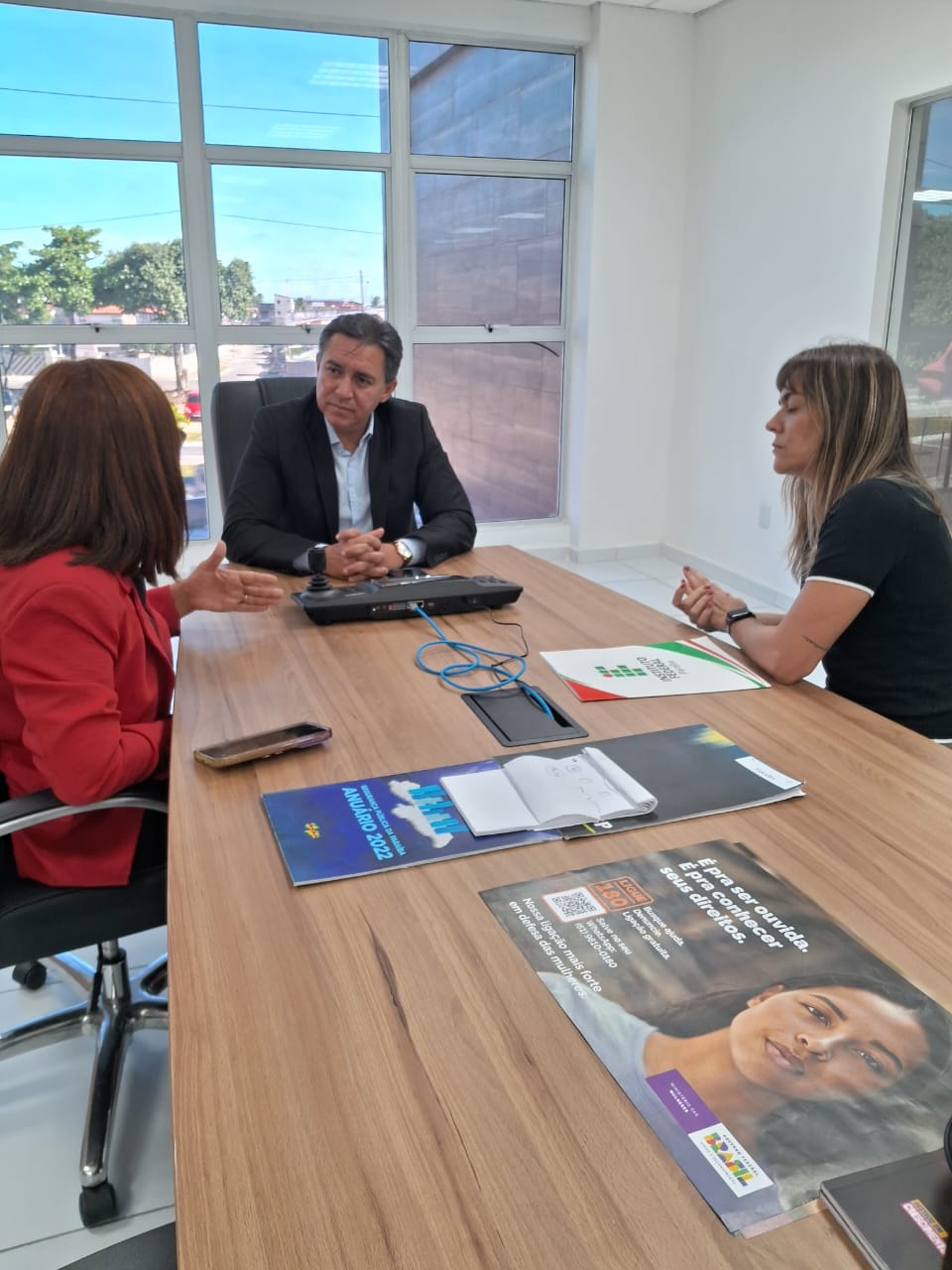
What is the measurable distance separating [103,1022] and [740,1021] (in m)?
1.36

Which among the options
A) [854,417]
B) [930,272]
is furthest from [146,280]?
[854,417]

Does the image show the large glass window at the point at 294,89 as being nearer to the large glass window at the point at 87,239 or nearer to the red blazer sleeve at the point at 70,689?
the large glass window at the point at 87,239

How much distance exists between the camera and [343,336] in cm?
247

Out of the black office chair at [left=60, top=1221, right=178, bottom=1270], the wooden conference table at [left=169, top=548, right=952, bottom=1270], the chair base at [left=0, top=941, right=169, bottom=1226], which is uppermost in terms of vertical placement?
the wooden conference table at [left=169, top=548, right=952, bottom=1270]

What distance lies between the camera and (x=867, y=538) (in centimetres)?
164

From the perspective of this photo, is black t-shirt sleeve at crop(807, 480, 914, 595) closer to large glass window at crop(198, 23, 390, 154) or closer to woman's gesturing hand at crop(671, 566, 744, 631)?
woman's gesturing hand at crop(671, 566, 744, 631)

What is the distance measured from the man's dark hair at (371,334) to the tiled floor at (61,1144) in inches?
65.8

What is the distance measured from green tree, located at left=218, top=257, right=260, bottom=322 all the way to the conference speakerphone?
331 centimetres

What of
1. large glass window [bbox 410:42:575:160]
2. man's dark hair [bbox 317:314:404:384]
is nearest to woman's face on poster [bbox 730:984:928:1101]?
man's dark hair [bbox 317:314:404:384]

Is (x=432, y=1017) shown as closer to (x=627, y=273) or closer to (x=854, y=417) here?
(x=854, y=417)

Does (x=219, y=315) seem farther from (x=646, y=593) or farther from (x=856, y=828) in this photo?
(x=856, y=828)

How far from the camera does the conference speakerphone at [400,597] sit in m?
1.94


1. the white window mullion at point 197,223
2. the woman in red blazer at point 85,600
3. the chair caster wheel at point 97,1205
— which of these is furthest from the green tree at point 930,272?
the chair caster wheel at point 97,1205

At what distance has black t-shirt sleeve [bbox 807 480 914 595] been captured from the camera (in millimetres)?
1640
